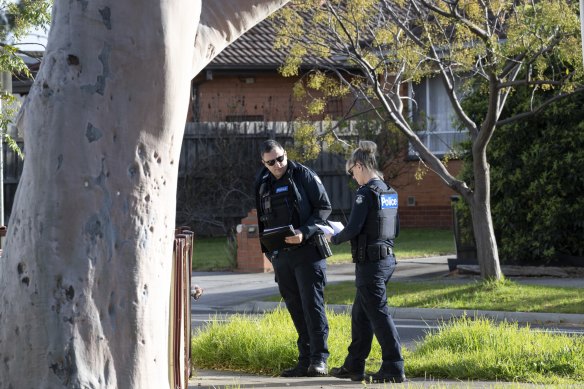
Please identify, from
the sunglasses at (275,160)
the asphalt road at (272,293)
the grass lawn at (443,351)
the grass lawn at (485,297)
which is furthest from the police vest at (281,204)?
the grass lawn at (485,297)

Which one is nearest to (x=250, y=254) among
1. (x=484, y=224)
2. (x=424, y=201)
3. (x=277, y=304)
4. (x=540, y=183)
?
(x=277, y=304)

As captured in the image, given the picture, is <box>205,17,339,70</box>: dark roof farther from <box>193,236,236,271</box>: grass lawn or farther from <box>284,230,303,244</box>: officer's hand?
<box>284,230,303,244</box>: officer's hand

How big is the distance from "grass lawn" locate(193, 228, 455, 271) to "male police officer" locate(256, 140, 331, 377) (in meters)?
10.9

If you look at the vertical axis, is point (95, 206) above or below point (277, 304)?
above

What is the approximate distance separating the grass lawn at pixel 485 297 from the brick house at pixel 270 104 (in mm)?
11523

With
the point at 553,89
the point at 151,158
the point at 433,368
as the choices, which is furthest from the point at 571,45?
the point at 151,158

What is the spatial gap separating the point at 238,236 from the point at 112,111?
15.5 meters

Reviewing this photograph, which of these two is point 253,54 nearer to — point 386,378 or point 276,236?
point 276,236

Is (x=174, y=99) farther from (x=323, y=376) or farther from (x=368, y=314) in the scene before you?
(x=323, y=376)

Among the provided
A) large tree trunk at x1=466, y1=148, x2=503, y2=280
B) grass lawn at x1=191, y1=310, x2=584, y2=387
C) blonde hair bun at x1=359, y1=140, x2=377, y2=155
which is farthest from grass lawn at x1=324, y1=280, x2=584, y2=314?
blonde hair bun at x1=359, y1=140, x2=377, y2=155

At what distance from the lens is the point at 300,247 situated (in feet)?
28.0

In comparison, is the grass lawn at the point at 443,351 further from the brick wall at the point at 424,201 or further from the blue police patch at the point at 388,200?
the brick wall at the point at 424,201

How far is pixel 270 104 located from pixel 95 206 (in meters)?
24.3

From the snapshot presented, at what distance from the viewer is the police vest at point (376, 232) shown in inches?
320
